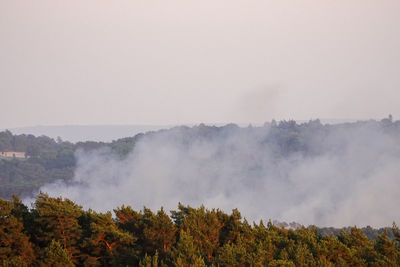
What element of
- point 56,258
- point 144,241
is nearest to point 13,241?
point 56,258

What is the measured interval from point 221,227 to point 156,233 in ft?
14.3

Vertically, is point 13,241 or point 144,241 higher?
point 144,241

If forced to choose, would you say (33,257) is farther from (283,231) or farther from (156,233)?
(283,231)

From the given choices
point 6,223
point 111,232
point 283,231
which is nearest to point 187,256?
point 111,232

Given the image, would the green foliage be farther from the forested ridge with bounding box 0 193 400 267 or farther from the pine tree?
the pine tree

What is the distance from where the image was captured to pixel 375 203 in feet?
597

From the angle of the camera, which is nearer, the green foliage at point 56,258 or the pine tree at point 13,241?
the green foliage at point 56,258

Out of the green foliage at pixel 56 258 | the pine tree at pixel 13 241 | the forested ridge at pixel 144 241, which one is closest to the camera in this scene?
the green foliage at pixel 56 258

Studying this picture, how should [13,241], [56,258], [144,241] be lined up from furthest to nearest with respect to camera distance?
[144,241]
[13,241]
[56,258]

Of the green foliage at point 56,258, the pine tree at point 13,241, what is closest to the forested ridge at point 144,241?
the pine tree at point 13,241

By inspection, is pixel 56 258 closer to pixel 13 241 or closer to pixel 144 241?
pixel 13 241

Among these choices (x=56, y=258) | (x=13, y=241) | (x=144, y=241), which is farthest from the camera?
(x=144, y=241)

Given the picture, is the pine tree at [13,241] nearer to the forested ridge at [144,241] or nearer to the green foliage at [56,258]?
the forested ridge at [144,241]

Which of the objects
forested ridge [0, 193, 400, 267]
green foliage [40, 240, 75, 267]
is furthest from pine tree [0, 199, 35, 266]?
green foliage [40, 240, 75, 267]
